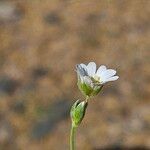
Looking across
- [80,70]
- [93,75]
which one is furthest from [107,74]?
[80,70]

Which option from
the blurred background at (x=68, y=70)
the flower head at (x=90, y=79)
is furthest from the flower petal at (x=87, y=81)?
the blurred background at (x=68, y=70)

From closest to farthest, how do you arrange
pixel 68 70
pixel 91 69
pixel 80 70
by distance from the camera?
pixel 80 70
pixel 91 69
pixel 68 70

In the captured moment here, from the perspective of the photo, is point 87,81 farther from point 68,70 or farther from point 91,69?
point 68,70

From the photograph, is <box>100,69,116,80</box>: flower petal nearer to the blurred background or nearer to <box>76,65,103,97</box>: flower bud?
<box>76,65,103,97</box>: flower bud

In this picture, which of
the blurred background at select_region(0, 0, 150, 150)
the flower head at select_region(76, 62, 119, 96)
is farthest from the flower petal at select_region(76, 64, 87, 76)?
the blurred background at select_region(0, 0, 150, 150)

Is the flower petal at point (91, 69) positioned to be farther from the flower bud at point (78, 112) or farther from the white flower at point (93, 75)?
the flower bud at point (78, 112)

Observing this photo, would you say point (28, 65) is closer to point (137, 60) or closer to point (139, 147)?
point (137, 60)

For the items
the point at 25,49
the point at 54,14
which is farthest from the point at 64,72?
the point at 54,14

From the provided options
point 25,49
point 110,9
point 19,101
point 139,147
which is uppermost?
point 110,9
